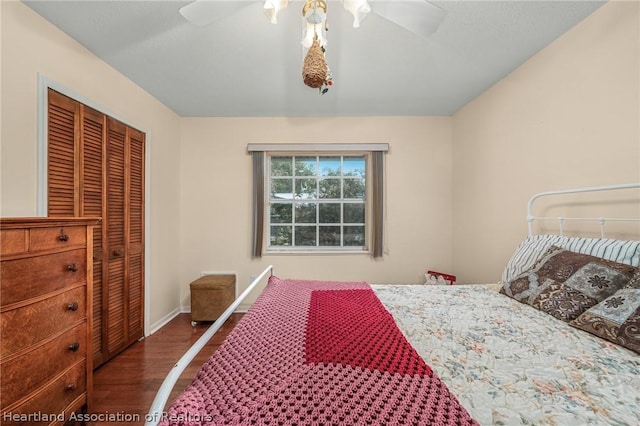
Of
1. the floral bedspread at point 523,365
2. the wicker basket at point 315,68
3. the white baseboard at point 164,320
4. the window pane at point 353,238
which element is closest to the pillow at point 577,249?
the floral bedspread at point 523,365

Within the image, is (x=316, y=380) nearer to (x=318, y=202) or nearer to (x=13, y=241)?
(x=13, y=241)

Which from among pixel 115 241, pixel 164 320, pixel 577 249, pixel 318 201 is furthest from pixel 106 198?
pixel 577 249

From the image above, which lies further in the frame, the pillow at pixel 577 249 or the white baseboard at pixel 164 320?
the white baseboard at pixel 164 320

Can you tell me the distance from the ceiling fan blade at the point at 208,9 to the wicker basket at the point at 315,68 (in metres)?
0.45

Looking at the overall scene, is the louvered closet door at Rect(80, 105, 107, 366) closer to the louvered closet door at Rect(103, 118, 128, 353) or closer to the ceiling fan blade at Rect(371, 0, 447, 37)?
the louvered closet door at Rect(103, 118, 128, 353)

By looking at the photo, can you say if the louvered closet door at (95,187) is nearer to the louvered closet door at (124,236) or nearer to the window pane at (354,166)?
the louvered closet door at (124,236)

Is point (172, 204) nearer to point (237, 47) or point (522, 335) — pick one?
point (237, 47)

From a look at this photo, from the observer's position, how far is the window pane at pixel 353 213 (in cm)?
336

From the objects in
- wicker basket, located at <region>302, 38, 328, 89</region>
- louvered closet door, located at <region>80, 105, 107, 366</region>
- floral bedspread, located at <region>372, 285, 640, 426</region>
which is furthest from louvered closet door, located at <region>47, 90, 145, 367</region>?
floral bedspread, located at <region>372, 285, 640, 426</region>

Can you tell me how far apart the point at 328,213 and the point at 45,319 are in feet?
8.56

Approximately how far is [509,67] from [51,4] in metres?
3.20

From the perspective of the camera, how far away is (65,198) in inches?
68.1

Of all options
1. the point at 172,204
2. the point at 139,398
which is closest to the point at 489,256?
the point at 139,398

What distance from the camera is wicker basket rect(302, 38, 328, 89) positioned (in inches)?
46.2
